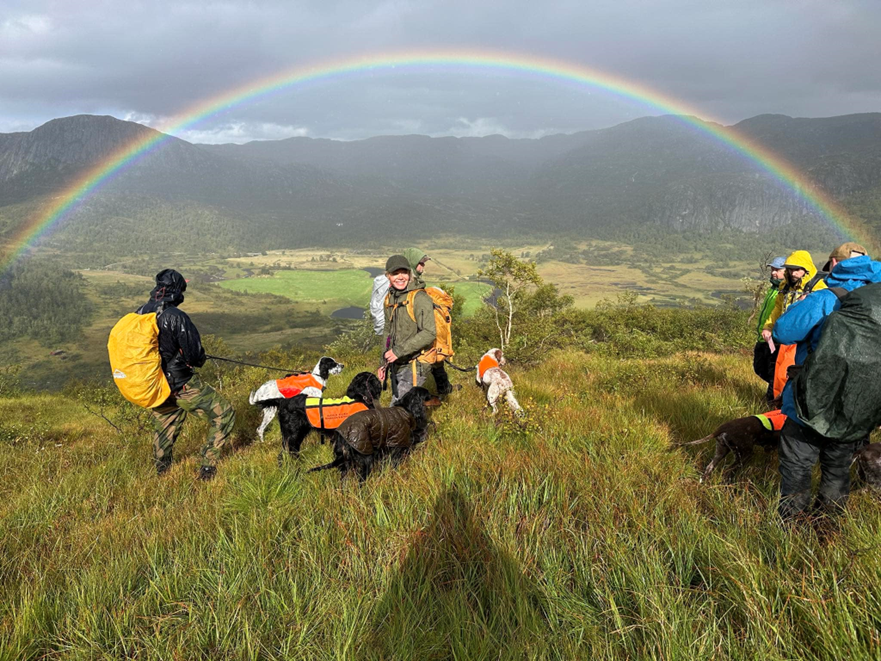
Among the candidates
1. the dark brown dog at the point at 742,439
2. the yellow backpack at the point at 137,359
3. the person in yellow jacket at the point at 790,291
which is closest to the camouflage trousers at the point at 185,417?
the yellow backpack at the point at 137,359

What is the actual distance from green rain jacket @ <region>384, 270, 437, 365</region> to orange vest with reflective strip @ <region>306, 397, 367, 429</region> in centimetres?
84

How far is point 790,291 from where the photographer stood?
14.5 feet

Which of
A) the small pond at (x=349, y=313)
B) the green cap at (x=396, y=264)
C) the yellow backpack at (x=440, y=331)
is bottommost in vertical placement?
the small pond at (x=349, y=313)

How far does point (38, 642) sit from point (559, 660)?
2004 millimetres

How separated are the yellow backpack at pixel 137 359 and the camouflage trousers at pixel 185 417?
0.79ft

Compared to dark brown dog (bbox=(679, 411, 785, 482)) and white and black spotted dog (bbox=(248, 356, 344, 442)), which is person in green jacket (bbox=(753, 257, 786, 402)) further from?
white and black spotted dog (bbox=(248, 356, 344, 442))

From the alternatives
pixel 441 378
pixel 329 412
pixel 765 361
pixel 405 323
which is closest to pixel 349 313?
pixel 441 378

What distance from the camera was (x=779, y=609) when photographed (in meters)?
1.53

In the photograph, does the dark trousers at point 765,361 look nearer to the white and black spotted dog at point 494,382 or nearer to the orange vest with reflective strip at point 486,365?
the white and black spotted dog at point 494,382

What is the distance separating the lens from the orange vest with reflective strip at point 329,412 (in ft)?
12.1

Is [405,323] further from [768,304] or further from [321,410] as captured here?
[768,304]

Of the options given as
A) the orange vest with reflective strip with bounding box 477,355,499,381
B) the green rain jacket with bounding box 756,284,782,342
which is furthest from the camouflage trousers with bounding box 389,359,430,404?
the green rain jacket with bounding box 756,284,782,342

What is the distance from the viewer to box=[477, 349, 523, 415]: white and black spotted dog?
4.78 meters

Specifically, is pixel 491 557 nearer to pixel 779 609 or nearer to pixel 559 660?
pixel 559 660
